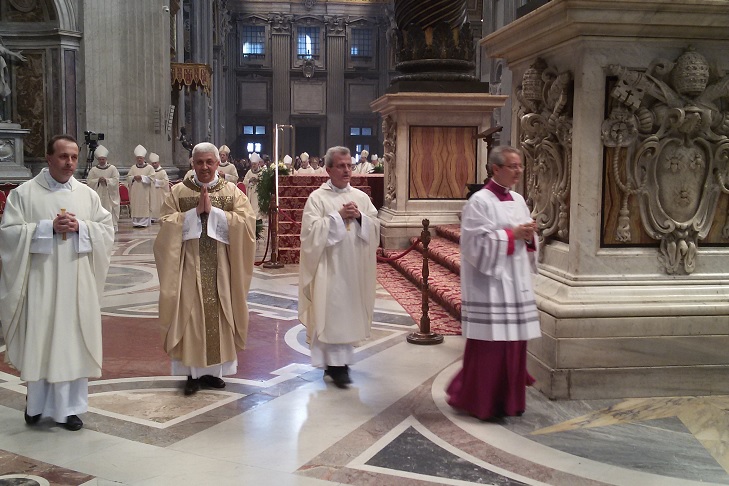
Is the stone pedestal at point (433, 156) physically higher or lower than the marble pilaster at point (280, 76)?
lower

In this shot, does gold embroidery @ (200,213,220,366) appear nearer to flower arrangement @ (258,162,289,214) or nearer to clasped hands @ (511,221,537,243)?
clasped hands @ (511,221,537,243)

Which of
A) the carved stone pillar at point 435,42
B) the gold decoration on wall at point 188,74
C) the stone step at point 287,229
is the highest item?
the gold decoration on wall at point 188,74

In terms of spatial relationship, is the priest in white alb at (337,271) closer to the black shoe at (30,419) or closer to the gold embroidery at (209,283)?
the gold embroidery at (209,283)

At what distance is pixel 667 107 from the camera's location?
192 inches

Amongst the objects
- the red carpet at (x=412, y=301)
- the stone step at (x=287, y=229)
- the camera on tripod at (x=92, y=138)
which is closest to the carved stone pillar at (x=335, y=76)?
the camera on tripod at (x=92, y=138)

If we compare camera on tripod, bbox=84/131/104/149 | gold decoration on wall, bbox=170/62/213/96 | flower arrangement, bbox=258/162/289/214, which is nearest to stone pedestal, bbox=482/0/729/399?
flower arrangement, bbox=258/162/289/214

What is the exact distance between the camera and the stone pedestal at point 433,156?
32.8 feet

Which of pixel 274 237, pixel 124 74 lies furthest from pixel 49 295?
pixel 124 74

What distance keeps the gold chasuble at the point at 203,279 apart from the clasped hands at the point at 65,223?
2.45ft

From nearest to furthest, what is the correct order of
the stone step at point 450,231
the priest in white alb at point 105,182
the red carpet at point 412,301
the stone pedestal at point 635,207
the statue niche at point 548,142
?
the stone pedestal at point 635,207 → the statue niche at point 548,142 → the red carpet at point 412,301 → the stone step at point 450,231 → the priest in white alb at point 105,182

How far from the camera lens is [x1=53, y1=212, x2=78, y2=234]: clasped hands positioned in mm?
4297

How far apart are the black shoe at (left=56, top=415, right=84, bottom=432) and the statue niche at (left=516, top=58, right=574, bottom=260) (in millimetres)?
3160

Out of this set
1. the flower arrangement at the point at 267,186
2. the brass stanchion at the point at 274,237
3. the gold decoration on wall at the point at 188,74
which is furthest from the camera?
the gold decoration on wall at the point at 188,74

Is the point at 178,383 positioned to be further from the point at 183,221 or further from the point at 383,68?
the point at 383,68
